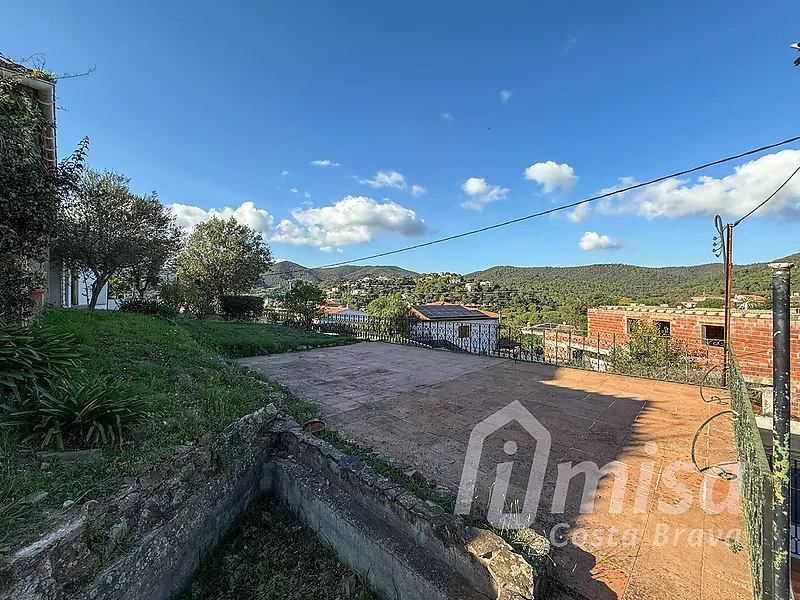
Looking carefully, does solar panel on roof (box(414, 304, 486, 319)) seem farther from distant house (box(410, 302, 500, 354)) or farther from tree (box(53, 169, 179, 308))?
tree (box(53, 169, 179, 308))

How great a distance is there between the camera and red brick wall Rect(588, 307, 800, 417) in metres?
7.61

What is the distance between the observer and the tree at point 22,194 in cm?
323

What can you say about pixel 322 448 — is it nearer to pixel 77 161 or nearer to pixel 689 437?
pixel 689 437

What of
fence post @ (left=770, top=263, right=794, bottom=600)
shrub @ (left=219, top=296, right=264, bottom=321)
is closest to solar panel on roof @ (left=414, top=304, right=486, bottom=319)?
shrub @ (left=219, top=296, right=264, bottom=321)

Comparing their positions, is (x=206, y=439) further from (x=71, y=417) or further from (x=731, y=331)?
(x=731, y=331)

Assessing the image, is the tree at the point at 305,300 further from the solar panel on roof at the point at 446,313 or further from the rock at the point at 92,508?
the rock at the point at 92,508

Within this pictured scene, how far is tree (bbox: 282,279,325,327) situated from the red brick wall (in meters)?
10.3

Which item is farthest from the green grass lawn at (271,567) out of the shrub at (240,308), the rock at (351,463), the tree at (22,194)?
the shrub at (240,308)

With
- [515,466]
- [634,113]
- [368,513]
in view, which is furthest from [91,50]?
[634,113]

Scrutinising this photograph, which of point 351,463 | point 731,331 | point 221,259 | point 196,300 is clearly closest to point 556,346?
point 731,331

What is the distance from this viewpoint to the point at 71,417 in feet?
7.52

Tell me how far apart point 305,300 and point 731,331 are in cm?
1337

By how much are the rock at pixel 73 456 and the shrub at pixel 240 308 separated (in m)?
15.3

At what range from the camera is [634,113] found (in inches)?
333
